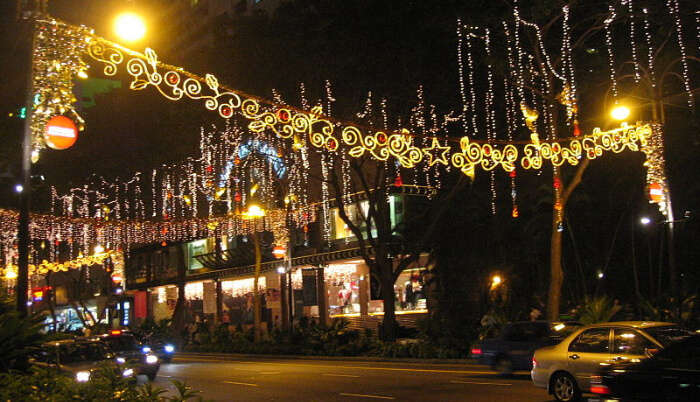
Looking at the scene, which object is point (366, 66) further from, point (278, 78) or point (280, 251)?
point (280, 251)

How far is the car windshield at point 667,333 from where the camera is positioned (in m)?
11.3

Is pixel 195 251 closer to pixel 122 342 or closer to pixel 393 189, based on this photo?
pixel 393 189

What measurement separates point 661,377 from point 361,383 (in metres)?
10.1

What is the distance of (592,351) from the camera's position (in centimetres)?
1228

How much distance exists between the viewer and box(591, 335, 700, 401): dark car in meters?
9.06

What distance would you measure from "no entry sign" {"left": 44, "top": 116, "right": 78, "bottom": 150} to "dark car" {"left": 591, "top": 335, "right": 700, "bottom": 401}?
956 centimetres

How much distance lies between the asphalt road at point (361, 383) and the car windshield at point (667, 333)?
2869mm

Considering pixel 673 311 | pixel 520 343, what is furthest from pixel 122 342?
pixel 673 311

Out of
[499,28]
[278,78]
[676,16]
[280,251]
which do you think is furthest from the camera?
[280,251]

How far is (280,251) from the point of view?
3447cm

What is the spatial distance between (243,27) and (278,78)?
2.69m

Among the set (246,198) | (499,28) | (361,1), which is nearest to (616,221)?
(499,28)

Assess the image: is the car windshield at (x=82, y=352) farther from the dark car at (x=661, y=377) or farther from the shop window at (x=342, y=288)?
the shop window at (x=342, y=288)

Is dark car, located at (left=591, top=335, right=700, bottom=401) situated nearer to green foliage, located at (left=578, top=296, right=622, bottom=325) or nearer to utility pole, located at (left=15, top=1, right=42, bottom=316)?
utility pole, located at (left=15, top=1, right=42, bottom=316)
